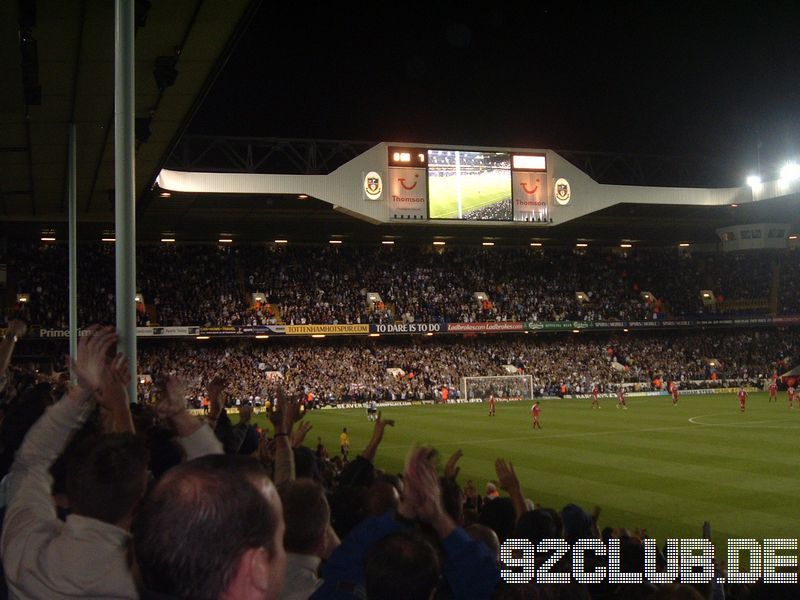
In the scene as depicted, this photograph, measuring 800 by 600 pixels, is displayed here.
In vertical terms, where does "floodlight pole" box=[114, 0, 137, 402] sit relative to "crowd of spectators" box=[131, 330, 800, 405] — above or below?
above

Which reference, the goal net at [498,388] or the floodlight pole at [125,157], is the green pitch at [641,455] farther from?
the floodlight pole at [125,157]

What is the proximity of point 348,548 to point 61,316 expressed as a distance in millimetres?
49242

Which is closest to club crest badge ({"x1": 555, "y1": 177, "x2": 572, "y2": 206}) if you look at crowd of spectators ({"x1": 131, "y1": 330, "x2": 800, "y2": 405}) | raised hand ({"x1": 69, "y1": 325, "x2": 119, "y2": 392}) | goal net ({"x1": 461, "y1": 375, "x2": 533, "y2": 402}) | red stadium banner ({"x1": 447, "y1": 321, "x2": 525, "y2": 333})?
goal net ({"x1": 461, "y1": 375, "x2": 533, "y2": 402})

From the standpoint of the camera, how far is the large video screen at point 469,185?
1838 inches

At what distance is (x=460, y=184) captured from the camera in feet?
154

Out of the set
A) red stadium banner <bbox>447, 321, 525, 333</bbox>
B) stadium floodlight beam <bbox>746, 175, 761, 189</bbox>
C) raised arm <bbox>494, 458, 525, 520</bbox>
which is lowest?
red stadium banner <bbox>447, 321, 525, 333</bbox>

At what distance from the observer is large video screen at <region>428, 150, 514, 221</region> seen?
153 feet

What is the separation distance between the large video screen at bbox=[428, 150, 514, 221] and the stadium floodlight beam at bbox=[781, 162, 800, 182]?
1861cm

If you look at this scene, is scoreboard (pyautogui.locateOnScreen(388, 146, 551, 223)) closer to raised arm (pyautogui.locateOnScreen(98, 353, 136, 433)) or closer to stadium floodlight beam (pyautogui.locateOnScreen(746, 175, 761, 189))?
stadium floodlight beam (pyautogui.locateOnScreen(746, 175, 761, 189))

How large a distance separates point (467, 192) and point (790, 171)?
21.5 m

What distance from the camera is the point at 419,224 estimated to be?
163 feet

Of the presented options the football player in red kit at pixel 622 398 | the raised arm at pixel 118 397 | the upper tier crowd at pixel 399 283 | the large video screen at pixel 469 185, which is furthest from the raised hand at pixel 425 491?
the upper tier crowd at pixel 399 283

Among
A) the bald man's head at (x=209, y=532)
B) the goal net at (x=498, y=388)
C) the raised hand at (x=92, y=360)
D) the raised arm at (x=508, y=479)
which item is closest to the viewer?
the bald man's head at (x=209, y=532)

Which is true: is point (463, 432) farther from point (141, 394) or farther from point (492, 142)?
point (492, 142)
